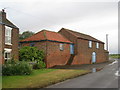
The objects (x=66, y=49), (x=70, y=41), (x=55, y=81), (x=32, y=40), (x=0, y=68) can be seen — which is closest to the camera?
(x=55, y=81)

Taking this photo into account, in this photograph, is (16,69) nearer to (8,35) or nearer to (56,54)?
(8,35)

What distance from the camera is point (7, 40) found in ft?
66.0

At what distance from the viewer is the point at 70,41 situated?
35125 millimetres

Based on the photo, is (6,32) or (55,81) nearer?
(55,81)

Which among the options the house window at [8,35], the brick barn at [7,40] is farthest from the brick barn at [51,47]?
Answer: the house window at [8,35]

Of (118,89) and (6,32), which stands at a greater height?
(6,32)

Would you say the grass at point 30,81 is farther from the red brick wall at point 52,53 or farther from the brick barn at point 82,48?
the brick barn at point 82,48

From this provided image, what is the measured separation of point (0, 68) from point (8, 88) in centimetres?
644

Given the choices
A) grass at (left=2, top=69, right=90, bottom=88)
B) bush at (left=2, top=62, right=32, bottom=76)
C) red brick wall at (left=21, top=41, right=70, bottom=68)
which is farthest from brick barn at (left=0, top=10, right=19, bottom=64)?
red brick wall at (left=21, top=41, right=70, bottom=68)

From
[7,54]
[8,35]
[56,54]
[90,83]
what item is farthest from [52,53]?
[90,83]

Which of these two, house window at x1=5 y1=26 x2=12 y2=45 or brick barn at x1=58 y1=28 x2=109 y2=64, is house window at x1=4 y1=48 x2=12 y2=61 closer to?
house window at x1=5 y1=26 x2=12 y2=45

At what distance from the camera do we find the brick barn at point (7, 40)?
1900cm

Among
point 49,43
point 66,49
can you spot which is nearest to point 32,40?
point 49,43

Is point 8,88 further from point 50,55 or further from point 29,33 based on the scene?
point 29,33
